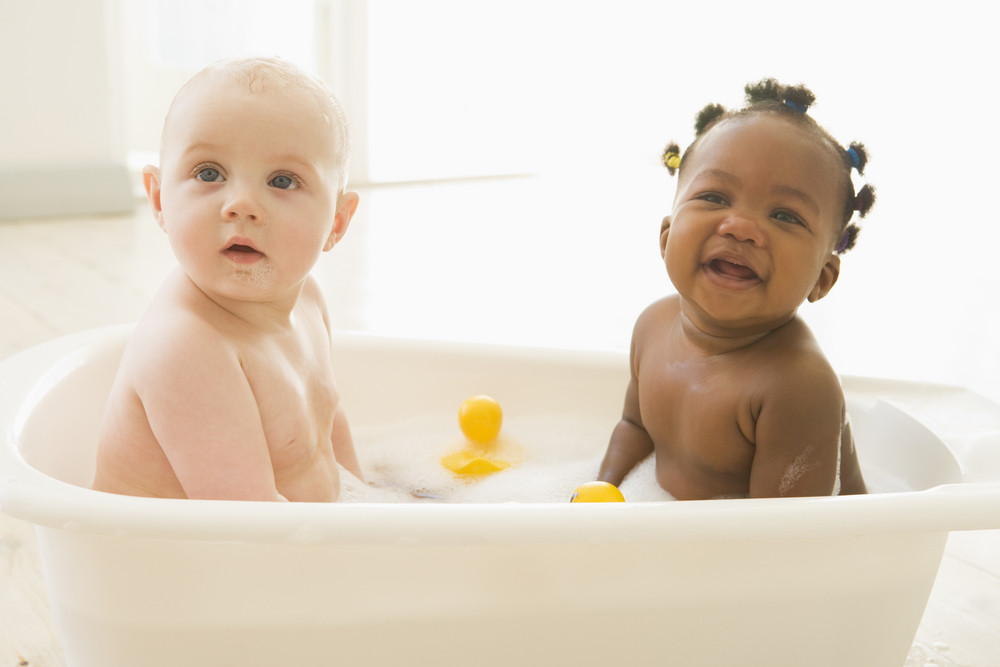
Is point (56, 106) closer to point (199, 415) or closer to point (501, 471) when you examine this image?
point (501, 471)

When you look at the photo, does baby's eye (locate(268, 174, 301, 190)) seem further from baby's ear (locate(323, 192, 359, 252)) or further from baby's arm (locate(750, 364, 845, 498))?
baby's arm (locate(750, 364, 845, 498))

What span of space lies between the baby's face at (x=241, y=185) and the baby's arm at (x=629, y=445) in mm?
400

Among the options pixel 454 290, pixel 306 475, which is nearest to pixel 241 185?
pixel 306 475

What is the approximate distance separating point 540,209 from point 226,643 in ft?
7.75

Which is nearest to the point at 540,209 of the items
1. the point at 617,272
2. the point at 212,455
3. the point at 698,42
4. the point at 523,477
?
the point at 617,272

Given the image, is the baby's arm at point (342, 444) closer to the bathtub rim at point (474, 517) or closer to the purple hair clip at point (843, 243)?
the bathtub rim at point (474, 517)

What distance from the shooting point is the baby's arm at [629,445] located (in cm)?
103

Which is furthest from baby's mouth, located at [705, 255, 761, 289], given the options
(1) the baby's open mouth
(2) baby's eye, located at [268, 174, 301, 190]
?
(2) baby's eye, located at [268, 174, 301, 190]

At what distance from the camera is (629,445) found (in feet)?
3.38

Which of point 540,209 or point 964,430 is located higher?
point 964,430

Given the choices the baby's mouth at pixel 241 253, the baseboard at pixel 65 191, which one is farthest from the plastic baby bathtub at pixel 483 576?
the baseboard at pixel 65 191

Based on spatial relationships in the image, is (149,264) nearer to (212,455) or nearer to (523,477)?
(523,477)

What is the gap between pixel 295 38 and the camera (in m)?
2.98

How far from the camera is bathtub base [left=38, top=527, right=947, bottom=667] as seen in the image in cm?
67
